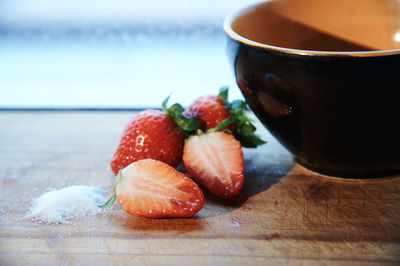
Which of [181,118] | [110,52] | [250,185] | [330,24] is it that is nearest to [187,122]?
[181,118]

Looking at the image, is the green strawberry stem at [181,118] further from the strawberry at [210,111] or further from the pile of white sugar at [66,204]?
the pile of white sugar at [66,204]

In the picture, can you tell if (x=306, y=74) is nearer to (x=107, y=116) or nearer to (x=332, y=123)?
(x=332, y=123)

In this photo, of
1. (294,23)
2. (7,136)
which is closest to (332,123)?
(294,23)

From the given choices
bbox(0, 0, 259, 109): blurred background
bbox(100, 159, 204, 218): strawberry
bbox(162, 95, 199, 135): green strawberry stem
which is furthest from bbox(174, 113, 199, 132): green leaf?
bbox(0, 0, 259, 109): blurred background

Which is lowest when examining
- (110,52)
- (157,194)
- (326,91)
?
(110,52)

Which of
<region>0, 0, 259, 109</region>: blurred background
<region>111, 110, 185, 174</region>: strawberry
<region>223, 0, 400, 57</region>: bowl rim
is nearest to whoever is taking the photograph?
<region>223, 0, 400, 57</region>: bowl rim

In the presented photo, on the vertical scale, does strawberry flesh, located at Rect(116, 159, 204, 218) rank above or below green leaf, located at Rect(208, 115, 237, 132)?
below

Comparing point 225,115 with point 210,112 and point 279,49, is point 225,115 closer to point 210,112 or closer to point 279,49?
point 210,112

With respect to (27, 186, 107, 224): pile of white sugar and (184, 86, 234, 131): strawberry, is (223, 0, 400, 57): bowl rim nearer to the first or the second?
(184, 86, 234, 131): strawberry
